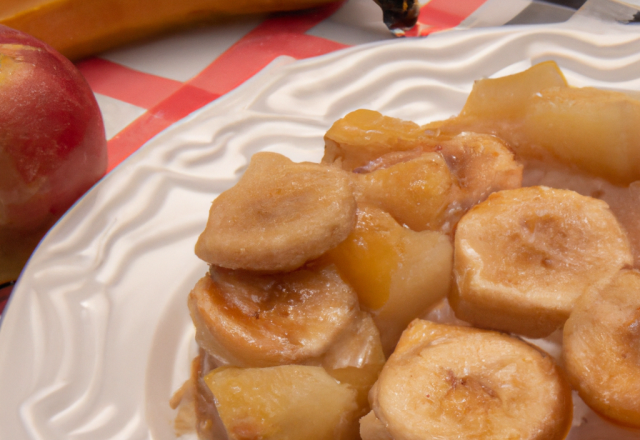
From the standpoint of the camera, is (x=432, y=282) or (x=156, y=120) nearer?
(x=432, y=282)

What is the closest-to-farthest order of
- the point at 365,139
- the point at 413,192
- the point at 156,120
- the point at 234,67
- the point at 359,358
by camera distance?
the point at 359,358, the point at 413,192, the point at 365,139, the point at 156,120, the point at 234,67

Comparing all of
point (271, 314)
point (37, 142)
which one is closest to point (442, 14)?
point (37, 142)

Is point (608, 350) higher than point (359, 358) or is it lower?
higher

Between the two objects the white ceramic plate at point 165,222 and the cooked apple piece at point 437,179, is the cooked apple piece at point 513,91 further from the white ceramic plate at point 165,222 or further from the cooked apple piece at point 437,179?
the white ceramic plate at point 165,222

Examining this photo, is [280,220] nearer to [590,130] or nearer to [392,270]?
[392,270]

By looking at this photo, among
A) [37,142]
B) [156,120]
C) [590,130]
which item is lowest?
[156,120]

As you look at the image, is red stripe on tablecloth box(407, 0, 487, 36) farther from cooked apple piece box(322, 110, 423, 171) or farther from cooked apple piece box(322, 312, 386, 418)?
cooked apple piece box(322, 312, 386, 418)

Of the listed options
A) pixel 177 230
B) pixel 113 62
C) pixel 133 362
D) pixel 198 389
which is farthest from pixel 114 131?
pixel 198 389

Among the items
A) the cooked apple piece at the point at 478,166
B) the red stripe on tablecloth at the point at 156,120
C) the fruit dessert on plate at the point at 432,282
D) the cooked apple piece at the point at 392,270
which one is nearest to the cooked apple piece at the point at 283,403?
the fruit dessert on plate at the point at 432,282
